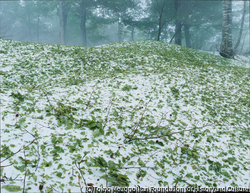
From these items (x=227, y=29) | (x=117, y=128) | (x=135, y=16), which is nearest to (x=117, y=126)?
(x=117, y=128)

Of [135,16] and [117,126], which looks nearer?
[117,126]

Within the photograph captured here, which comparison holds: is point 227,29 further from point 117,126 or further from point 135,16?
point 135,16

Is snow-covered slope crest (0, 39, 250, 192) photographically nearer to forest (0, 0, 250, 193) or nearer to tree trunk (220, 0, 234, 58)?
forest (0, 0, 250, 193)

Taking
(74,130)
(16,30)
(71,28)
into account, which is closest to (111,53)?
(74,130)

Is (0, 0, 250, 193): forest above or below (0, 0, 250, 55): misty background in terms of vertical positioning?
below

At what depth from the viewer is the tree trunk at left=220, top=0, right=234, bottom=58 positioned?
11.0 meters

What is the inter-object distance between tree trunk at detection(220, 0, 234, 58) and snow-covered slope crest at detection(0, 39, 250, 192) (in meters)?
7.53

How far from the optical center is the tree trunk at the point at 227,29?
1098cm

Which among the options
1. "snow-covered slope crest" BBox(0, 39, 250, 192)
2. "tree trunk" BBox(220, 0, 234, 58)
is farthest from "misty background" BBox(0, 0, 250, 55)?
"snow-covered slope crest" BBox(0, 39, 250, 192)

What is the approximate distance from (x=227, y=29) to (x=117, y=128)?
13273 millimetres

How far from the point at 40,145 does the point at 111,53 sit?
281 inches

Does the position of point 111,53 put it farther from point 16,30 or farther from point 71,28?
point 16,30

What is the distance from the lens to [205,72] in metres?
7.17

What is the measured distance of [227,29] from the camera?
11430mm
